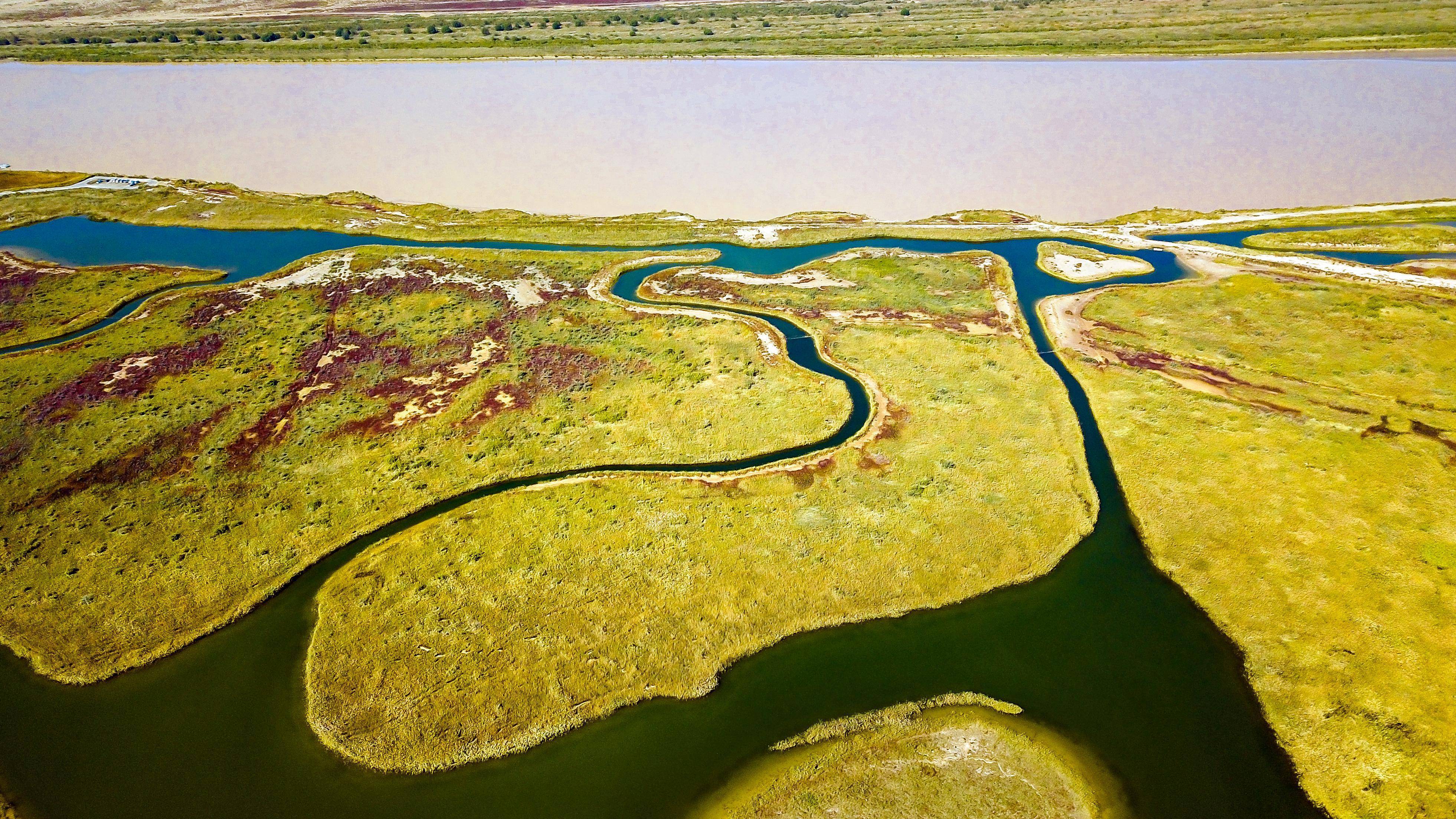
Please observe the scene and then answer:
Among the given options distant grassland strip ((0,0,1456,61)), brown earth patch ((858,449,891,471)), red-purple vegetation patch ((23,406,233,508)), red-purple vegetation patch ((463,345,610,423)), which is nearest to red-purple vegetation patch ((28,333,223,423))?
red-purple vegetation patch ((23,406,233,508))

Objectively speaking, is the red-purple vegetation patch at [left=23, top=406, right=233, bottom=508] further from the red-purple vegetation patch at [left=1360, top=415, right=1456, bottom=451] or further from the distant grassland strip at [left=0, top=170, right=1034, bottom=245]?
the red-purple vegetation patch at [left=1360, top=415, right=1456, bottom=451]

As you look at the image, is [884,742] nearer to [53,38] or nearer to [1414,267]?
[1414,267]

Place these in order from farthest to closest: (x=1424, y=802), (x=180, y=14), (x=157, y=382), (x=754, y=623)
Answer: (x=180, y=14)
(x=157, y=382)
(x=754, y=623)
(x=1424, y=802)

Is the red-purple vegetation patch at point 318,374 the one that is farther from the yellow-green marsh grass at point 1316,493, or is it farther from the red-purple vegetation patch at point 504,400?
the yellow-green marsh grass at point 1316,493

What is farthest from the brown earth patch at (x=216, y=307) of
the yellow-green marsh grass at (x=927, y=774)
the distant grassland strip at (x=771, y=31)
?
the distant grassland strip at (x=771, y=31)

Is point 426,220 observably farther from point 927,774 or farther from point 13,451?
point 927,774

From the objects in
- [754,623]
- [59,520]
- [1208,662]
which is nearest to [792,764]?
[754,623]
